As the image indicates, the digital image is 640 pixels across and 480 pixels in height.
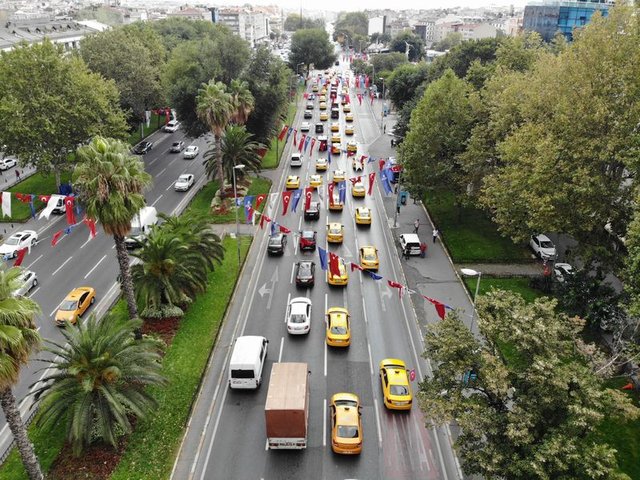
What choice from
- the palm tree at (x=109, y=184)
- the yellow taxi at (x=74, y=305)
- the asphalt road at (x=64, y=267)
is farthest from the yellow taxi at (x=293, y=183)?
the palm tree at (x=109, y=184)

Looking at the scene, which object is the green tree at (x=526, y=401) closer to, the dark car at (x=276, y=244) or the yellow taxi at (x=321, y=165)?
the dark car at (x=276, y=244)

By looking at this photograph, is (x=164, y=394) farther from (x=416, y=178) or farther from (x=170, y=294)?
(x=416, y=178)

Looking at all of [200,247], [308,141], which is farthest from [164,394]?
[308,141]

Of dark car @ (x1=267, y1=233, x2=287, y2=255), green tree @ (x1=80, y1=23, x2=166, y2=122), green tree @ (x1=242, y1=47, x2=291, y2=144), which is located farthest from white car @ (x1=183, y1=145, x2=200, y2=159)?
dark car @ (x1=267, y1=233, x2=287, y2=255)

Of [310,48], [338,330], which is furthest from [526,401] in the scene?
[310,48]

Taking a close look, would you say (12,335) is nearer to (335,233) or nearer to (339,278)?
(339,278)

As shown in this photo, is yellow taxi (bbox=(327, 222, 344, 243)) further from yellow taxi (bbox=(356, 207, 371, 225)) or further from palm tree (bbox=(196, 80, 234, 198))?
palm tree (bbox=(196, 80, 234, 198))
